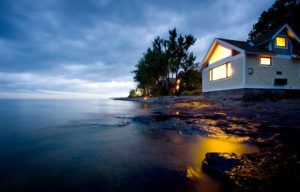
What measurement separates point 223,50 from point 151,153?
15.2m

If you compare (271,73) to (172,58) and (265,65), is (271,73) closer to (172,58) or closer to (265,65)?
(265,65)

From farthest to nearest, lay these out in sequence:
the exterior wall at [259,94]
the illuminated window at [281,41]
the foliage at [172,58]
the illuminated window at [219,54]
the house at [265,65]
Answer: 1. the foliage at [172,58]
2. the illuminated window at [219,54]
3. the illuminated window at [281,41]
4. the house at [265,65]
5. the exterior wall at [259,94]

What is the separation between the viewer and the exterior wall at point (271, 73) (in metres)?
11.3

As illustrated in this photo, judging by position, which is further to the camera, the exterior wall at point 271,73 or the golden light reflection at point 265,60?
the golden light reflection at point 265,60

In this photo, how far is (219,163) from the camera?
1695 millimetres

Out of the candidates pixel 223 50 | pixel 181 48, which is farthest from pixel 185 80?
pixel 223 50

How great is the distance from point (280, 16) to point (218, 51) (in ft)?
58.3

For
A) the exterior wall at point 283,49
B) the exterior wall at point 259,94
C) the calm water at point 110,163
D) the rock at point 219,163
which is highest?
the exterior wall at point 283,49

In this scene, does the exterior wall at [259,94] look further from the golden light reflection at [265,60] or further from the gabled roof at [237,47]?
the gabled roof at [237,47]

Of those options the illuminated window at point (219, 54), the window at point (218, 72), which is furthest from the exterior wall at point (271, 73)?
the window at point (218, 72)

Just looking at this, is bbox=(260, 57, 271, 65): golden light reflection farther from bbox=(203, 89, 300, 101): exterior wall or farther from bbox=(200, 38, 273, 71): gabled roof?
bbox=(203, 89, 300, 101): exterior wall

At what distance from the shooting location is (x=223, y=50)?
46.0ft

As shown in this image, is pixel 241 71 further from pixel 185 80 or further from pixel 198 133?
pixel 185 80

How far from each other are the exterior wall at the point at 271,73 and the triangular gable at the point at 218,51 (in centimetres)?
207
